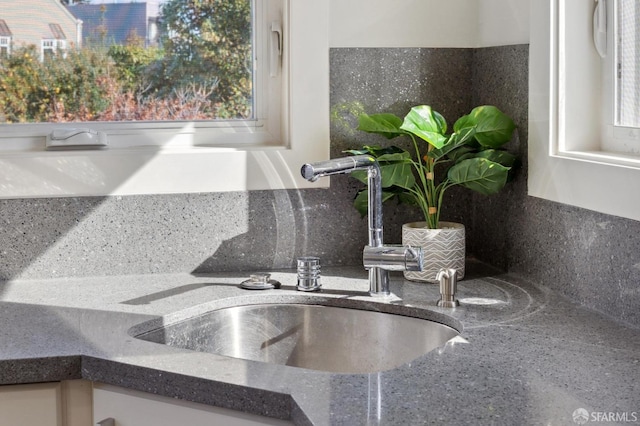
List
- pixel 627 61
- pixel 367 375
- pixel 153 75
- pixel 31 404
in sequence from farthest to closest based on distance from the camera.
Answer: pixel 153 75 → pixel 627 61 → pixel 31 404 → pixel 367 375

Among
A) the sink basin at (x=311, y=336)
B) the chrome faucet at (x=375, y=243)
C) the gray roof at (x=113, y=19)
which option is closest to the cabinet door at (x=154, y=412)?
the sink basin at (x=311, y=336)

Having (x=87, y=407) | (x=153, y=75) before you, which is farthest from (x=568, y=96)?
(x=87, y=407)

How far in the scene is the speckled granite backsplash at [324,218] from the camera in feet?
6.53

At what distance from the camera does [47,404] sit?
147 centimetres

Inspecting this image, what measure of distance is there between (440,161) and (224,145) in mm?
522

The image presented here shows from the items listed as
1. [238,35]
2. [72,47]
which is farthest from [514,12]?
[72,47]

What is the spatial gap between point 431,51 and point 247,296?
30.2 inches

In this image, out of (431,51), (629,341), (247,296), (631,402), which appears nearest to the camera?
(631,402)

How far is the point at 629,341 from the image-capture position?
1484 mm

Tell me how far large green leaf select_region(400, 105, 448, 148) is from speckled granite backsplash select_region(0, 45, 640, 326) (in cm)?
18

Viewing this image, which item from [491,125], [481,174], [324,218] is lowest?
[324,218]

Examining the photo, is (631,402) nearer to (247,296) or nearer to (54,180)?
(247,296)

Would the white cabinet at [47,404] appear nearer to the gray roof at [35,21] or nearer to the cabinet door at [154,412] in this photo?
the cabinet door at [154,412]

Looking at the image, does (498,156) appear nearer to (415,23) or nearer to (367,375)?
(415,23)
